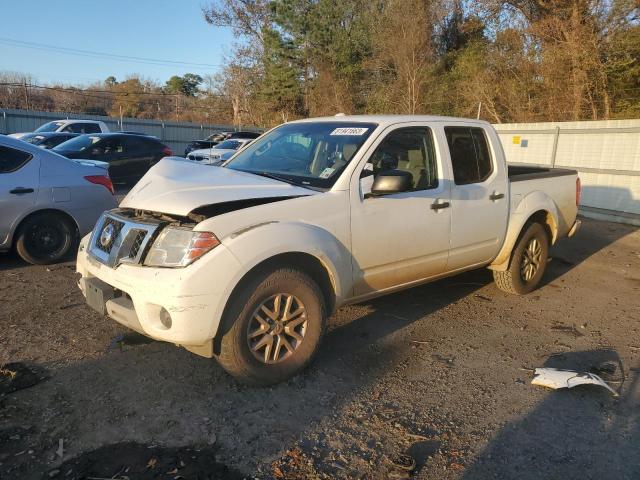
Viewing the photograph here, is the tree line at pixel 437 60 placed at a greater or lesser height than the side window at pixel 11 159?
greater

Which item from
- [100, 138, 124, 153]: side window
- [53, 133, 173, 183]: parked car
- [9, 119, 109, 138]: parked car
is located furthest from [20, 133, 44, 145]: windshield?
[9, 119, 109, 138]: parked car

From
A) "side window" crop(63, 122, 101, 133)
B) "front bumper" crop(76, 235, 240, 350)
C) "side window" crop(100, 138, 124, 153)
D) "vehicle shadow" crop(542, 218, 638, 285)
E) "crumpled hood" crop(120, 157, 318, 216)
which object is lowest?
"vehicle shadow" crop(542, 218, 638, 285)

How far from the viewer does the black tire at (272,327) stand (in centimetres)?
332

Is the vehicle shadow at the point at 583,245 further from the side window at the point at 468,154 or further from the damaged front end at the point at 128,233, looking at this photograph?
the damaged front end at the point at 128,233

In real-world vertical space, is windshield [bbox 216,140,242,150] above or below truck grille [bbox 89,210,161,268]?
above

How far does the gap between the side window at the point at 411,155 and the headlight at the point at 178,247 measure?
1626mm

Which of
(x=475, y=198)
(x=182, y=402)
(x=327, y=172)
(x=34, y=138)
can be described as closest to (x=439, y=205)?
(x=475, y=198)

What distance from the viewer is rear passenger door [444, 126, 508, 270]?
4816 mm

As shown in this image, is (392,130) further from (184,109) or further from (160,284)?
(184,109)

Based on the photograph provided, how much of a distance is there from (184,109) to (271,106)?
11.5 m

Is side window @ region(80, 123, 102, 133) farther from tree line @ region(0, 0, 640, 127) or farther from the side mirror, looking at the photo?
the side mirror

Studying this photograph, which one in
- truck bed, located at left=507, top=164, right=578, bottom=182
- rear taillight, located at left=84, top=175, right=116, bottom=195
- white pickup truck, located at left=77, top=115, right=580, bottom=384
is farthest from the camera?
rear taillight, located at left=84, top=175, right=116, bottom=195

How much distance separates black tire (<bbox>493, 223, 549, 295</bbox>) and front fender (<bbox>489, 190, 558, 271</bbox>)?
13cm

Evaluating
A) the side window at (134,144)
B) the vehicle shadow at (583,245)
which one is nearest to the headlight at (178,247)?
the vehicle shadow at (583,245)
